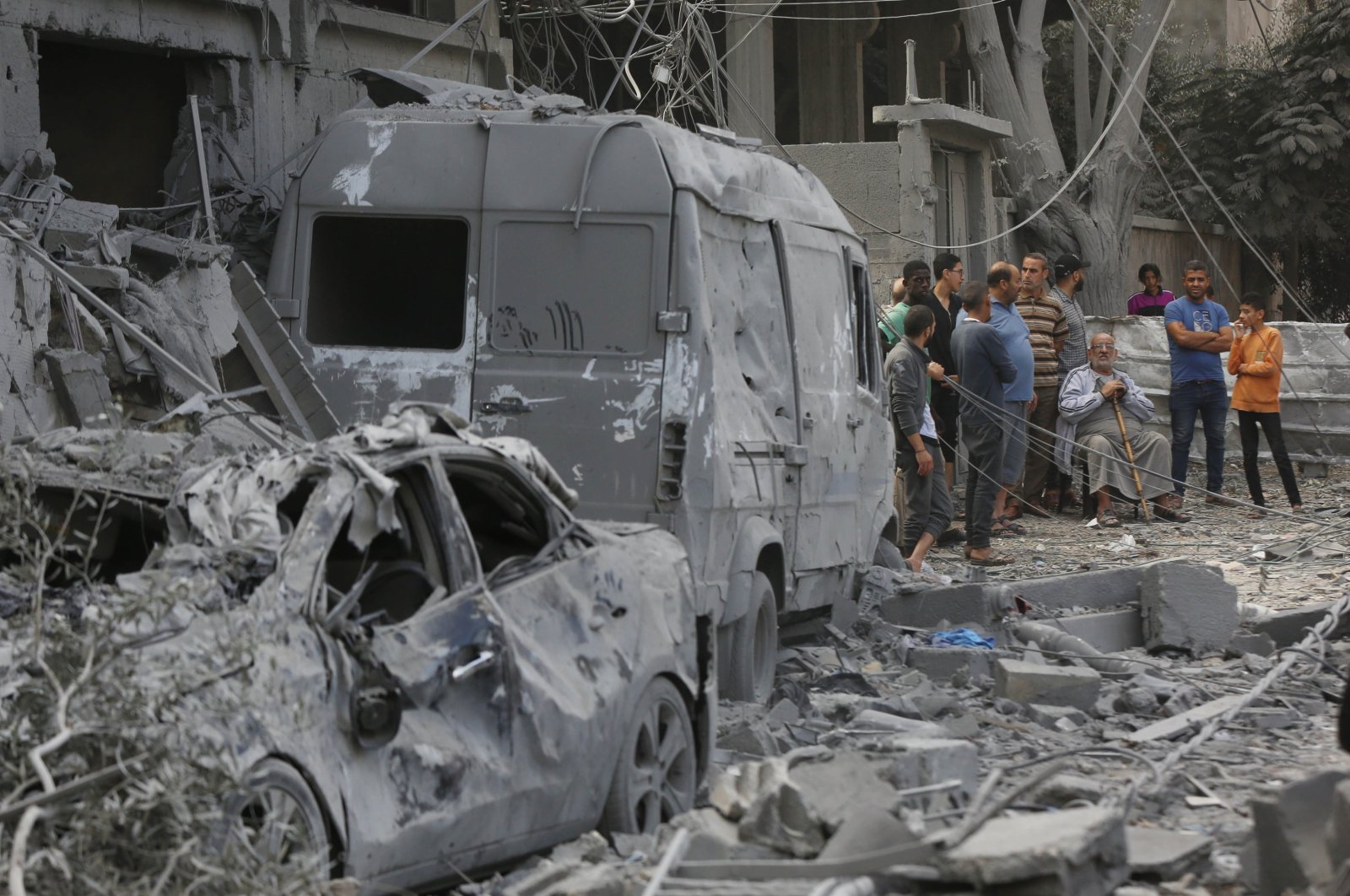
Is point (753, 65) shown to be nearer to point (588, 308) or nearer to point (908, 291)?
point (908, 291)

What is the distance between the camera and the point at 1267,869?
4988 millimetres

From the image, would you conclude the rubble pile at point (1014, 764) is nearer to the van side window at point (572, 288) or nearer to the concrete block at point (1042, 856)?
the concrete block at point (1042, 856)

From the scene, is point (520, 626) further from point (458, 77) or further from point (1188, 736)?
point (458, 77)

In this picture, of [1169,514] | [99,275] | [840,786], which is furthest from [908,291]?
[840,786]

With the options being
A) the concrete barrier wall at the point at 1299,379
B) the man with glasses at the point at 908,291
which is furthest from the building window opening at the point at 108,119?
the concrete barrier wall at the point at 1299,379

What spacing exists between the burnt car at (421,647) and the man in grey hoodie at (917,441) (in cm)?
598

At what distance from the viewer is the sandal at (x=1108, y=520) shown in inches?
622

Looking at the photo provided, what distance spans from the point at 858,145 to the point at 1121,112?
7.30 m

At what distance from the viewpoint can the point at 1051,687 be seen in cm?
854

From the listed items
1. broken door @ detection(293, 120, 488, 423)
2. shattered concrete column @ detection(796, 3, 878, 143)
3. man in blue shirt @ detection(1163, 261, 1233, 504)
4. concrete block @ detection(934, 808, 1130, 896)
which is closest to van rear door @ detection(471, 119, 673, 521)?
broken door @ detection(293, 120, 488, 423)

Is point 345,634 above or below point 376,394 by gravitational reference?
below

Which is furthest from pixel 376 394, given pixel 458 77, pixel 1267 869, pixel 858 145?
pixel 858 145

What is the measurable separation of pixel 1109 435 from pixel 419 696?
11.9 meters

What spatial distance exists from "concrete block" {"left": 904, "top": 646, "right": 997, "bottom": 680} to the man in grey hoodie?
2699mm
